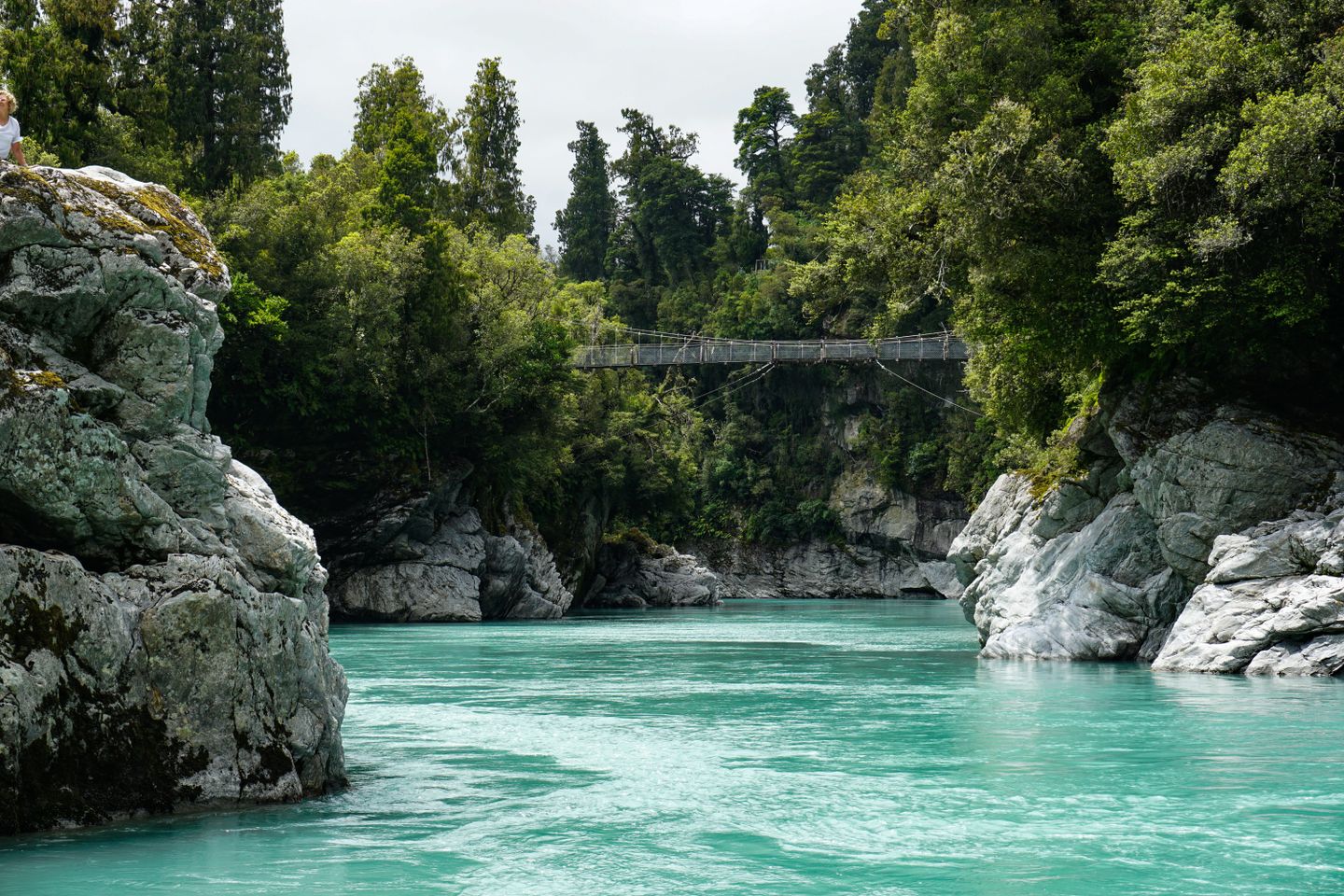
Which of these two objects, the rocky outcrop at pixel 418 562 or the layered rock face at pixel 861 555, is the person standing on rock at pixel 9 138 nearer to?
the rocky outcrop at pixel 418 562

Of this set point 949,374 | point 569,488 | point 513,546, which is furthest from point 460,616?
point 949,374

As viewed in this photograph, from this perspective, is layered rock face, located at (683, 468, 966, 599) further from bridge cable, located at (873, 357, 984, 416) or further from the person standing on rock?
the person standing on rock

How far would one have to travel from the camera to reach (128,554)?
279 inches

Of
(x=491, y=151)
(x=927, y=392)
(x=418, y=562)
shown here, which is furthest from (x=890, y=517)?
(x=418, y=562)

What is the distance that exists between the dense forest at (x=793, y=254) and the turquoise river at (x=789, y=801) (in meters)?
6.07

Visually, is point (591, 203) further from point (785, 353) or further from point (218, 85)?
point (218, 85)

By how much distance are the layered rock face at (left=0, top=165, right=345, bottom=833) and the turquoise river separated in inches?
13.2

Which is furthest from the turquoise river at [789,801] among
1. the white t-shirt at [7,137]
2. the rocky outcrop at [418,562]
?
the rocky outcrop at [418,562]

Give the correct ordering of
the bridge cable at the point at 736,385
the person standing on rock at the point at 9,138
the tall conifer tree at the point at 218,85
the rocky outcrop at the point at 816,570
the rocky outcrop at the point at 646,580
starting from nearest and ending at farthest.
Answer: the person standing on rock at the point at 9,138, the tall conifer tree at the point at 218,85, the rocky outcrop at the point at 646,580, the rocky outcrop at the point at 816,570, the bridge cable at the point at 736,385

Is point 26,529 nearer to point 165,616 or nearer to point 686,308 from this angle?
point 165,616

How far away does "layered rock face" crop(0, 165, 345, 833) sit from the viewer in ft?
21.2

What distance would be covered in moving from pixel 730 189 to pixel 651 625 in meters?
54.6

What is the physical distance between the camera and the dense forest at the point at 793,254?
17.2m

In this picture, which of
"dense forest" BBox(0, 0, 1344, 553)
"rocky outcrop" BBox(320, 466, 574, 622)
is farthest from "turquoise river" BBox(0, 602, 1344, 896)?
"rocky outcrop" BBox(320, 466, 574, 622)
